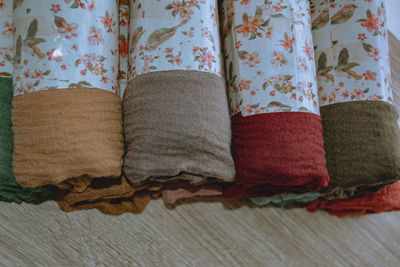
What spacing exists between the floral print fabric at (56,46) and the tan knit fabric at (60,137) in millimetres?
26

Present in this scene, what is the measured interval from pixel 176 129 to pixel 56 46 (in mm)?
295

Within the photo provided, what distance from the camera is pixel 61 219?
800mm

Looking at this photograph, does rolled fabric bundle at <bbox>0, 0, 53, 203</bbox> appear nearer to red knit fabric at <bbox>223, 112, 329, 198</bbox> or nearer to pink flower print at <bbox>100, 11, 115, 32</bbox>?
pink flower print at <bbox>100, 11, 115, 32</bbox>

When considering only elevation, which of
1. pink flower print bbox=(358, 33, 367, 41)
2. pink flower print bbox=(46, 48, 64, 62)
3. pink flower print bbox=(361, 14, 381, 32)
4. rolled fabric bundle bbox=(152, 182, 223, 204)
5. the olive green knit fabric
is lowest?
rolled fabric bundle bbox=(152, 182, 223, 204)

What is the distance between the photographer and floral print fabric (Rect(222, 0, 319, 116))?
70 centimetres

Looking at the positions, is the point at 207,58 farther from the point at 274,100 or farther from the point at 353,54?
the point at 353,54

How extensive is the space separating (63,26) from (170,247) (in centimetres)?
57

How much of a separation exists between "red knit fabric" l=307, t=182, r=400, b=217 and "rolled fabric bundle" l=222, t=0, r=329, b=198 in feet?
0.43

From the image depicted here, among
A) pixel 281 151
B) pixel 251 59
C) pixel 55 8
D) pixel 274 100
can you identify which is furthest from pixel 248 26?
pixel 55 8

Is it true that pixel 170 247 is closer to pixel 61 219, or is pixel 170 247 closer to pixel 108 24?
pixel 61 219

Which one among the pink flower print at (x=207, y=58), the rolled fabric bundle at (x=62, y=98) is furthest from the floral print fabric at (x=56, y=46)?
the pink flower print at (x=207, y=58)

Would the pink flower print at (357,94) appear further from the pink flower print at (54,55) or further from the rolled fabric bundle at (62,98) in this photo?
the pink flower print at (54,55)

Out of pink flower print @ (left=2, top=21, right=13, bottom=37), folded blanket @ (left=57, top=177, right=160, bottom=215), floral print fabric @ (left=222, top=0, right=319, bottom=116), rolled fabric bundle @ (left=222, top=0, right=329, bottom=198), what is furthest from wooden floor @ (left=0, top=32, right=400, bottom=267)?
pink flower print @ (left=2, top=21, right=13, bottom=37)

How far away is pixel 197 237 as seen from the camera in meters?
0.83
